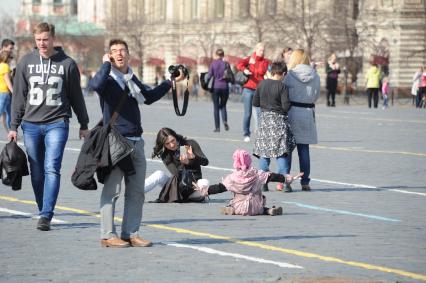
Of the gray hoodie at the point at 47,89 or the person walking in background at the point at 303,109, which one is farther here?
the person walking in background at the point at 303,109

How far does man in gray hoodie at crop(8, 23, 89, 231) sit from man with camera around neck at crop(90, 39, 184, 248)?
1.06m

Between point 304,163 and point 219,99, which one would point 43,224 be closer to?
point 304,163

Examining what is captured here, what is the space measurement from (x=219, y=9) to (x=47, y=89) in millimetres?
104048

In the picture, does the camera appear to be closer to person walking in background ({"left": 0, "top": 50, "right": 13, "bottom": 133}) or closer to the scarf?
the scarf

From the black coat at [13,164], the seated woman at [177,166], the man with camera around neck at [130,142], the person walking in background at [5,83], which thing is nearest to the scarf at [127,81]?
the man with camera around neck at [130,142]

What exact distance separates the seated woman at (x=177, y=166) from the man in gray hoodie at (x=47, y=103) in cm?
261

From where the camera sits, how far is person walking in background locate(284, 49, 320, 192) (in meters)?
Result: 17.5

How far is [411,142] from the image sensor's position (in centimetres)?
2775

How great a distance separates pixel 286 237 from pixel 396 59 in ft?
239

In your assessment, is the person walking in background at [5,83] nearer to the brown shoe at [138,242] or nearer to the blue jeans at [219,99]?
the blue jeans at [219,99]

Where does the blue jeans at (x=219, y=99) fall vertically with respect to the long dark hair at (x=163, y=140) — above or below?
below

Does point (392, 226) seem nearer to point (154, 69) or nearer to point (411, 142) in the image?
point (411, 142)

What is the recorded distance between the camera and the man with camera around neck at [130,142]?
39.5 ft

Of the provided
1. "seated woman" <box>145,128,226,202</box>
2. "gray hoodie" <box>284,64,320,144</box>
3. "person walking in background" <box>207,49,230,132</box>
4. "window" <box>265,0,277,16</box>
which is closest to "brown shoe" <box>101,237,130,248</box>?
"seated woman" <box>145,128,226,202</box>
